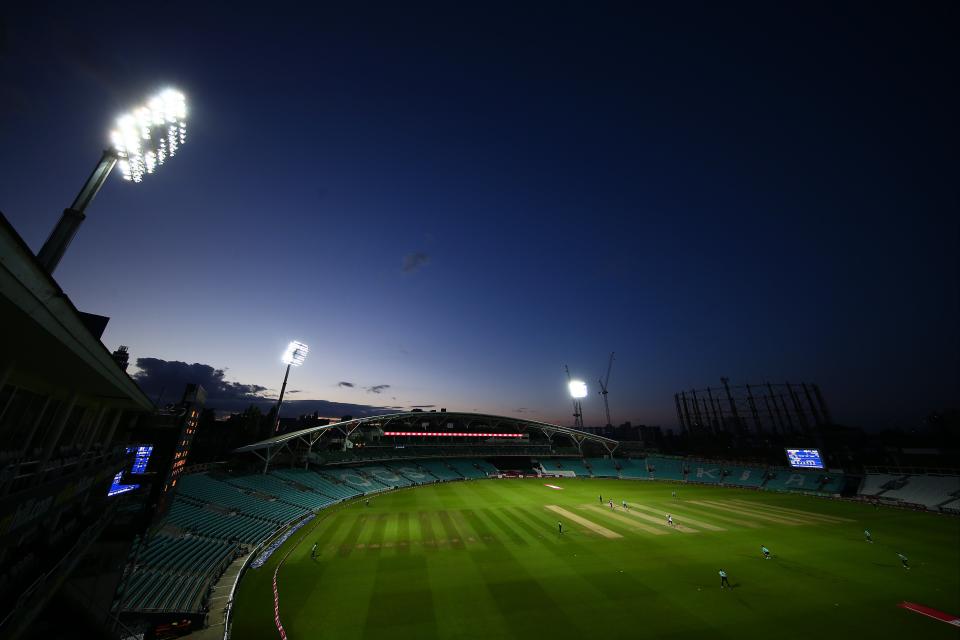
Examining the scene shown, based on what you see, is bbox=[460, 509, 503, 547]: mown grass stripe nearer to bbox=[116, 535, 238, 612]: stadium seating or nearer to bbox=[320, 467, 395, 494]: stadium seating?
bbox=[320, 467, 395, 494]: stadium seating

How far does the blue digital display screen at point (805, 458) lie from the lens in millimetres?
63619

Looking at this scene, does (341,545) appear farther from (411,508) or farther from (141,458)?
(141,458)

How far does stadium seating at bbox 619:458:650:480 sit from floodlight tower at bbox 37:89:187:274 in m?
91.7

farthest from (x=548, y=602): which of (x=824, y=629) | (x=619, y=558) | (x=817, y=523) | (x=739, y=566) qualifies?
(x=817, y=523)

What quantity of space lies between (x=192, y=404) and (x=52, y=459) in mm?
13827

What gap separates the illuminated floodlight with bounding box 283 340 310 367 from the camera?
185 feet

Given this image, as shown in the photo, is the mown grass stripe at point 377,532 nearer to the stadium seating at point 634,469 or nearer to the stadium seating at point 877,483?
the stadium seating at point 634,469

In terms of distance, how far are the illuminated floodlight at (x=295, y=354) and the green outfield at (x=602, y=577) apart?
24.4 meters

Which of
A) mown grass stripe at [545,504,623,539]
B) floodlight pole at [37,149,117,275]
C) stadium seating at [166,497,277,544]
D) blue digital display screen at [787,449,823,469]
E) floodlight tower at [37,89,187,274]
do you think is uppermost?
floodlight tower at [37,89,187,274]

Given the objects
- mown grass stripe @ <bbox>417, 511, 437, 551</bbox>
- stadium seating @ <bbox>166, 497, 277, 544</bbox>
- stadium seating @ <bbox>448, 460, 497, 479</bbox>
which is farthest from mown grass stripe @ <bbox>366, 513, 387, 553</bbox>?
stadium seating @ <bbox>448, 460, 497, 479</bbox>

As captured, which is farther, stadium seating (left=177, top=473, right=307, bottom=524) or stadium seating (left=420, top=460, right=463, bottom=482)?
stadium seating (left=420, top=460, right=463, bottom=482)

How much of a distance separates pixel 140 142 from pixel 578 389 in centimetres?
9558

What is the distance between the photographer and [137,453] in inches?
1072

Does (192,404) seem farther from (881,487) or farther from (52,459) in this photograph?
(881,487)
